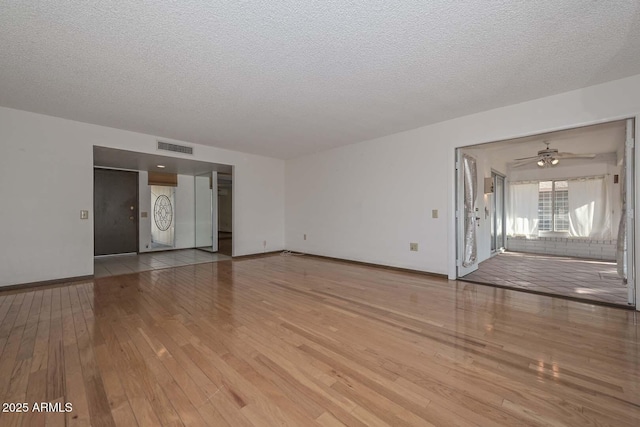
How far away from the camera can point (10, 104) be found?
3.47m

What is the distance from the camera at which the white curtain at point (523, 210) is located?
7.12m

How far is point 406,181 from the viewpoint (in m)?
4.67

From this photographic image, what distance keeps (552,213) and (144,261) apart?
10.4 metres

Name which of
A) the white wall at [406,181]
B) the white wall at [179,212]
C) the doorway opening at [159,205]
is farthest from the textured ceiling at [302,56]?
the white wall at [179,212]

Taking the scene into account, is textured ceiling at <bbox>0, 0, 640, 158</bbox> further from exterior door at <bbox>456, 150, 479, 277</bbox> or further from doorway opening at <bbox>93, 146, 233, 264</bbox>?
doorway opening at <bbox>93, 146, 233, 264</bbox>

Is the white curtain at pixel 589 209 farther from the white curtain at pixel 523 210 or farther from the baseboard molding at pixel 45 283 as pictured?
the baseboard molding at pixel 45 283

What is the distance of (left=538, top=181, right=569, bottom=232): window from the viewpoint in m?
6.73

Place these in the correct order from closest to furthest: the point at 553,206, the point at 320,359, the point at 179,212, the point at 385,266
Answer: the point at 320,359 < the point at 385,266 < the point at 553,206 < the point at 179,212

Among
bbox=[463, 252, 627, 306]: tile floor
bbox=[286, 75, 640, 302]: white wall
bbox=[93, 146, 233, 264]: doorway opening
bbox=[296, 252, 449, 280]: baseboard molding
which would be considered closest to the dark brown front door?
bbox=[93, 146, 233, 264]: doorway opening

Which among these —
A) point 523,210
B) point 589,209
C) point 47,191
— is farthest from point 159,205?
point 589,209

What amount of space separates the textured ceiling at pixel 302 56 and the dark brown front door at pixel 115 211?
2924 mm

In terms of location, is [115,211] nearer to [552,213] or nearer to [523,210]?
[523,210]

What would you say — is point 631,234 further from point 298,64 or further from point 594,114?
point 298,64

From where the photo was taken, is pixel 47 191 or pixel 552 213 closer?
pixel 47 191
